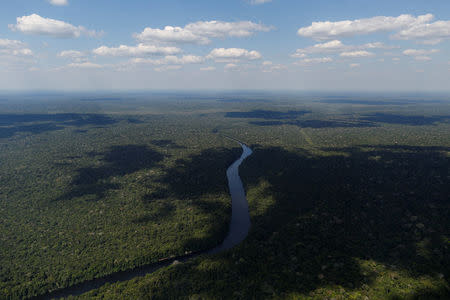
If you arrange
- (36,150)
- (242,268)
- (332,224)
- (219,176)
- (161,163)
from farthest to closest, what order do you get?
(36,150)
(161,163)
(219,176)
(332,224)
(242,268)

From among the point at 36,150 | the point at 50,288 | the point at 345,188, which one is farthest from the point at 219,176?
the point at 36,150

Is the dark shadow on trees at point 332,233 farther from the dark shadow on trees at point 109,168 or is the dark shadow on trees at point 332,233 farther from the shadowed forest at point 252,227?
the dark shadow on trees at point 109,168

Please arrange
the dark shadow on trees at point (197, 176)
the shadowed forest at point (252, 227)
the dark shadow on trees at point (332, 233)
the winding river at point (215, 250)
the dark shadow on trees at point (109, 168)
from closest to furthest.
Answer: the shadowed forest at point (252, 227) → the dark shadow on trees at point (332, 233) → the winding river at point (215, 250) → the dark shadow on trees at point (109, 168) → the dark shadow on trees at point (197, 176)

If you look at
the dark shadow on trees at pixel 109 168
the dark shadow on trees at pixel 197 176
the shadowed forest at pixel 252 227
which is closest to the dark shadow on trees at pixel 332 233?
the shadowed forest at pixel 252 227

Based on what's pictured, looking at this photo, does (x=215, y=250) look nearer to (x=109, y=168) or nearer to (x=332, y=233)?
(x=332, y=233)

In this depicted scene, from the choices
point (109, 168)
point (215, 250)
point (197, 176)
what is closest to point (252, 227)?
point (215, 250)

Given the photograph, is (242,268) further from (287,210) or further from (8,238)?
(8,238)

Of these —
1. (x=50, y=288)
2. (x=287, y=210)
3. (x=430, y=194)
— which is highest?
(x=430, y=194)
